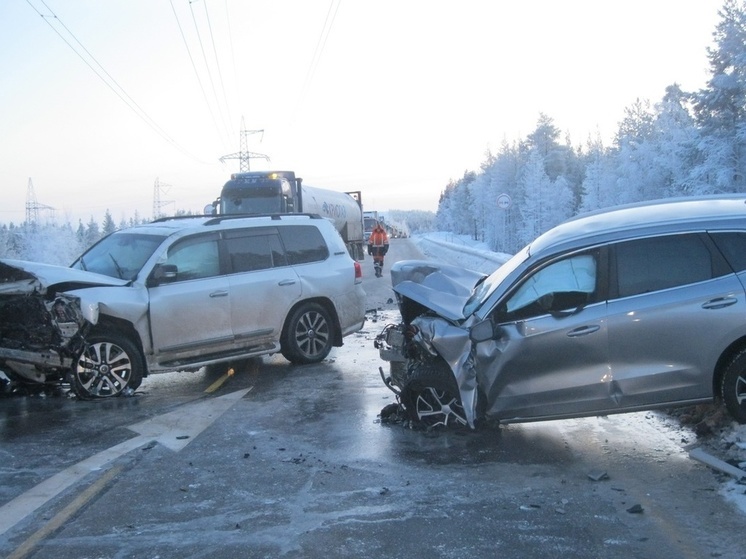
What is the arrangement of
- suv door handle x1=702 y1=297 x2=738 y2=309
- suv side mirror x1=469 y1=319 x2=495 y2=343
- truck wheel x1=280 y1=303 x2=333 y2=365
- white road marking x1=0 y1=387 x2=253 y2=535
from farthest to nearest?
Result: truck wheel x1=280 y1=303 x2=333 y2=365
suv side mirror x1=469 y1=319 x2=495 y2=343
suv door handle x1=702 y1=297 x2=738 y2=309
white road marking x1=0 y1=387 x2=253 y2=535

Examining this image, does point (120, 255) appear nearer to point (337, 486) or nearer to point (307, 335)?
point (307, 335)

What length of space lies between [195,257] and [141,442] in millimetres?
3127

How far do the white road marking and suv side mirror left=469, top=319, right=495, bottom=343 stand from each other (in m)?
2.70

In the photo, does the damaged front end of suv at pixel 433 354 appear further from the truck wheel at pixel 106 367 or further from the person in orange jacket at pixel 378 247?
the person in orange jacket at pixel 378 247

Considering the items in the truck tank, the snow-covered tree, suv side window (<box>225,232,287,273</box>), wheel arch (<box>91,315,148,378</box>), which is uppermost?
the snow-covered tree

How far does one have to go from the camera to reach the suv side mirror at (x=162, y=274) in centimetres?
884

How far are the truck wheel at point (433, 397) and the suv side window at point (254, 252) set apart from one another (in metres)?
3.69

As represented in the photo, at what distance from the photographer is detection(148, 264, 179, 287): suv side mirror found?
884cm

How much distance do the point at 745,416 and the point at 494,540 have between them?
2.57 m

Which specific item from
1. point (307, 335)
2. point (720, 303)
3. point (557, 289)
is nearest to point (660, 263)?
point (720, 303)

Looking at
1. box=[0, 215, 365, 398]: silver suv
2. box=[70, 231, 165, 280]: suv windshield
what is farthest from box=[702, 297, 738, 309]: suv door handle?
box=[70, 231, 165, 280]: suv windshield

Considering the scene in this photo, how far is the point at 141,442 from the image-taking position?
6.77 meters

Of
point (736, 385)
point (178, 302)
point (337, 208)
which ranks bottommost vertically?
point (736, 385)

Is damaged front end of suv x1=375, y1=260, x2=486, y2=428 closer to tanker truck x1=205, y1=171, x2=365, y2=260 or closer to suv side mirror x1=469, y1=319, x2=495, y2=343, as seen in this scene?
suv side mirror x1=469, y1=319, x2=495, y2=343
